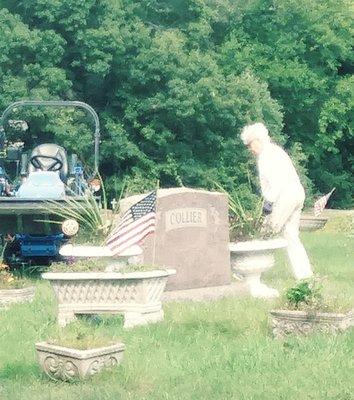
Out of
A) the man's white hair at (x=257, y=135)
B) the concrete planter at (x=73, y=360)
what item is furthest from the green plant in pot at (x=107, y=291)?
the man's white hair at (x=257, y=135)

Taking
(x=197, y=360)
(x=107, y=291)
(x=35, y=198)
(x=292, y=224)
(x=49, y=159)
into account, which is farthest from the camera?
(x=49, y=159)

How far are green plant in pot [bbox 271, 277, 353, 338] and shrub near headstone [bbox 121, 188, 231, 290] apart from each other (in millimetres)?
3857

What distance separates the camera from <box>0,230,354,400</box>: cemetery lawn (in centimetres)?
710

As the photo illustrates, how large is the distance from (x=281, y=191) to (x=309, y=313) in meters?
3.38

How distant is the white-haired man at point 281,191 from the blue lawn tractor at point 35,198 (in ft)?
8.02

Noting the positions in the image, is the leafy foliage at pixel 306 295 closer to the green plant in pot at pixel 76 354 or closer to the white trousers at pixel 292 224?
the green plant in pot at pixel 76 354

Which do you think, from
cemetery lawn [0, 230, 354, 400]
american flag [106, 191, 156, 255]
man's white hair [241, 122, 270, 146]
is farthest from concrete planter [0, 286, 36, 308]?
man's white hair [241, 122, 270, 146]

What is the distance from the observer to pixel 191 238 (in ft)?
42.9

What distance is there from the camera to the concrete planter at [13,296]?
11.8 meters

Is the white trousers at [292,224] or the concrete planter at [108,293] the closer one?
the concrete planter at [108,293]

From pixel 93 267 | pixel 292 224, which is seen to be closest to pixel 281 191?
pixel 292 224

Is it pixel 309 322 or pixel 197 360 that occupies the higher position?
pixel 309 322

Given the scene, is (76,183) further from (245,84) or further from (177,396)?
(245,84)

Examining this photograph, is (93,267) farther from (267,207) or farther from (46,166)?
(46,166)
